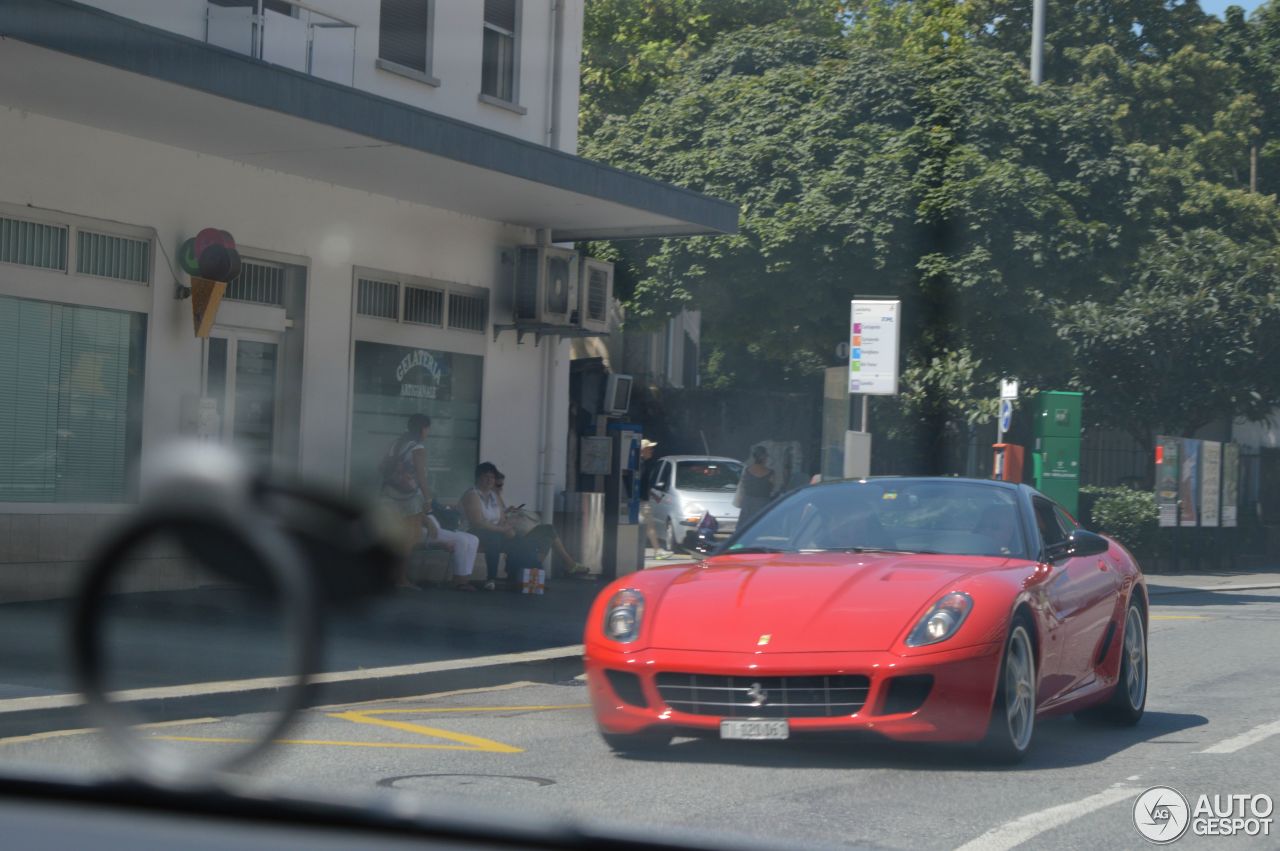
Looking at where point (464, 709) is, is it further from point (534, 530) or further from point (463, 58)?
point (463, 58)

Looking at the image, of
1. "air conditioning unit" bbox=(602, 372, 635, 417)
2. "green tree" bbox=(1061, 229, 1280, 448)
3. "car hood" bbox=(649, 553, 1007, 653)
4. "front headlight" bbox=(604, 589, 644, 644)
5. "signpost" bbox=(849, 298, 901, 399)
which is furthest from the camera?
"green tree" bbox=(1061, 229, 1280, 448)

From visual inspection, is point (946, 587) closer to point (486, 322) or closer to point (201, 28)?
point (201, 28)

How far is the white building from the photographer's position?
11.8m

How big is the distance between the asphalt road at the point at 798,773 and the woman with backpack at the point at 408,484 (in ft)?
3.25

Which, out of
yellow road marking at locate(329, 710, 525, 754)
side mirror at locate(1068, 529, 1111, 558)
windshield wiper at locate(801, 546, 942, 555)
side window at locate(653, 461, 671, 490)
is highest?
side mirror at locate(1068, 529, 1111, 558)

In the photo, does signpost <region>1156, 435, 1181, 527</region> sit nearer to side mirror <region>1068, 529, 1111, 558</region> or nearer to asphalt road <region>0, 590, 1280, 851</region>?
asphalt road <region>0, 590, 1280, 851</region>

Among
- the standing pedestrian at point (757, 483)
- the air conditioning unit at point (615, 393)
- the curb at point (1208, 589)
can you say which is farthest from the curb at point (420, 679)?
the curb at point (1208, 589)

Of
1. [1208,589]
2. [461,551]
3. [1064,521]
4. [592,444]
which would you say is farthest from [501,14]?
[1208,589]

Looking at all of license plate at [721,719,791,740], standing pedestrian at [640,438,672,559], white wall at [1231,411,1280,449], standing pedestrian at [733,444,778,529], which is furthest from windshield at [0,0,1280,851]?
white wall at [1231,411,1280,449]

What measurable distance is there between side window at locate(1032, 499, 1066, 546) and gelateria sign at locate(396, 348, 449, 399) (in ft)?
29.1

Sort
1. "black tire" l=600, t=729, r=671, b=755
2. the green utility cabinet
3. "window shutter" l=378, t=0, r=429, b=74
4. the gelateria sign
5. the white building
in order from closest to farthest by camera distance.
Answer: "black tire" l=600, t=729, r=671, b=755
the white building
"window shutter" l=378, t=0, r=429, b=74
the gelateria sign
the green utility cabinet

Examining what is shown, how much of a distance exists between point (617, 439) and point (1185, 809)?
12.6m

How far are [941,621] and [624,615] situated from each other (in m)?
1.43

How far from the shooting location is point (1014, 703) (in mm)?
7094
